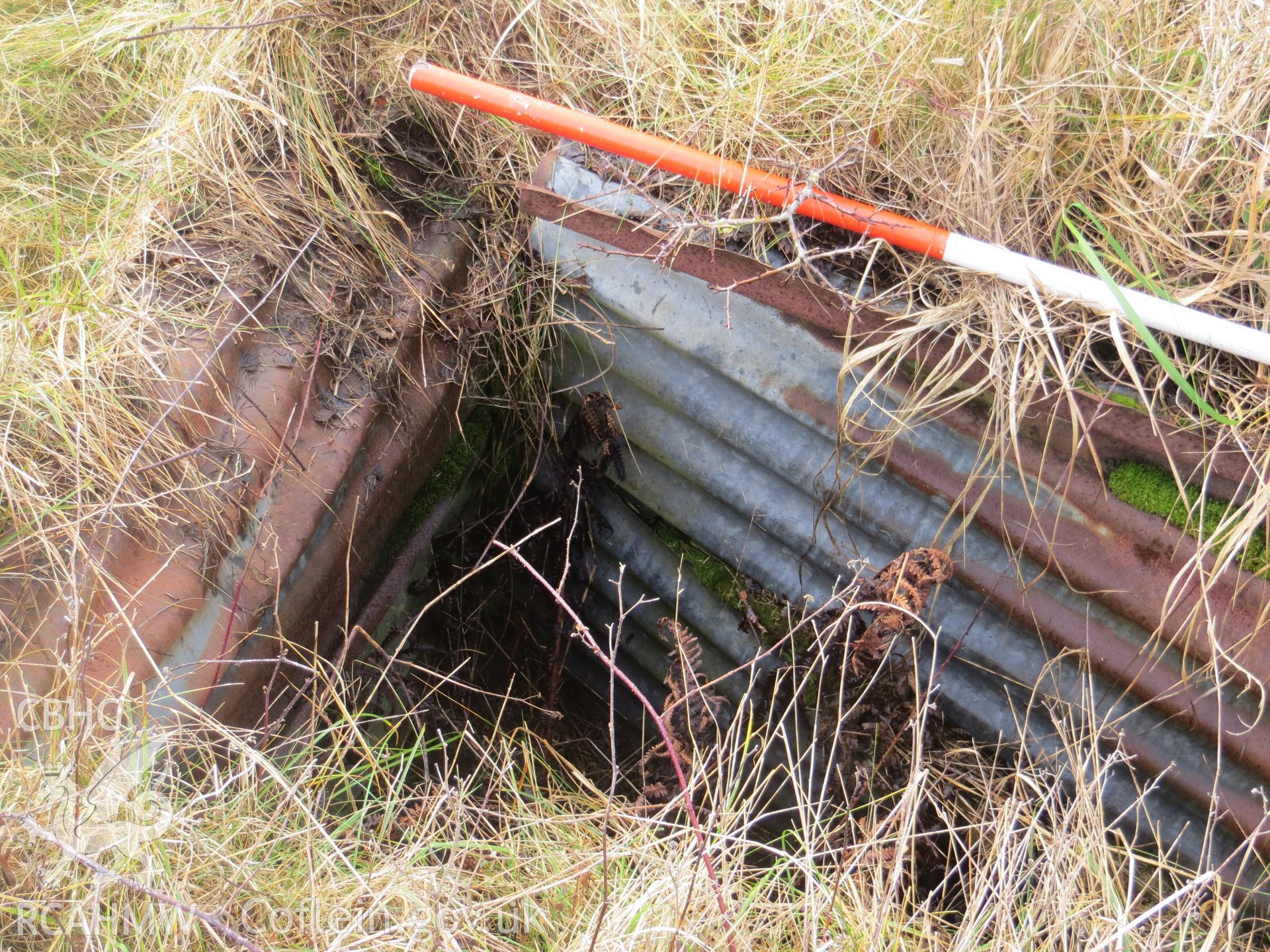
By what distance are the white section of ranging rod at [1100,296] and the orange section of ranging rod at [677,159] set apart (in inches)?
2.5

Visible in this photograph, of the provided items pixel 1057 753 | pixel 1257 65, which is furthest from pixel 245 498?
pixel 1257 65

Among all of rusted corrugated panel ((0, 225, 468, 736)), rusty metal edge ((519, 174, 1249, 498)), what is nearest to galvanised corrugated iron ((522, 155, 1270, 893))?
rusty metal edge ((519, 174, 1249, 498))

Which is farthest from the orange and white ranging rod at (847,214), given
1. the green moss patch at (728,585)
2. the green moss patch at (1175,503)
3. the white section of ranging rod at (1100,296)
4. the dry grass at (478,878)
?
the green moss patch at (728,585)

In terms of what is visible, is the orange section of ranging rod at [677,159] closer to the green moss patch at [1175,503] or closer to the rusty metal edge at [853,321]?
the rusty metal edge at [853,321]

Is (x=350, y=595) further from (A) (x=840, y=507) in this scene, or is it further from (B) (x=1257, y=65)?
(B) (x=1257, y=65)

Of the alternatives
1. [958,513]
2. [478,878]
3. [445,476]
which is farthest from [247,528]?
[958,513]

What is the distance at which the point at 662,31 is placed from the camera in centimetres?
208

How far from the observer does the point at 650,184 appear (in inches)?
76.9

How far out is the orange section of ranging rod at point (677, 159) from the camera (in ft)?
5.66

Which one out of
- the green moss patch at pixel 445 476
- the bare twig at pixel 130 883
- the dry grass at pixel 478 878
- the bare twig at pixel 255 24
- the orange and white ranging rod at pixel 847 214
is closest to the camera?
the bare twig at pixel 130 883

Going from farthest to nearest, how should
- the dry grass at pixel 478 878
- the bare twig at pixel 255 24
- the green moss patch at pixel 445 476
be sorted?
the green moss patch at pixel 445 476 → the bare twig at pixel 255 24 → the dry grass at pixel 478 878

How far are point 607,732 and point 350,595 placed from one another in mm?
1016

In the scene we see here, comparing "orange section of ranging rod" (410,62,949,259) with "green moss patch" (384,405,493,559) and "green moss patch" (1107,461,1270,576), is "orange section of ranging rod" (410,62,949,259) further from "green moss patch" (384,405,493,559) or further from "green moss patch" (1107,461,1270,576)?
"green moss patch" (384,405,493,559)

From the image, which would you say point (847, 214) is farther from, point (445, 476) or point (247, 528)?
point (247, 528)
